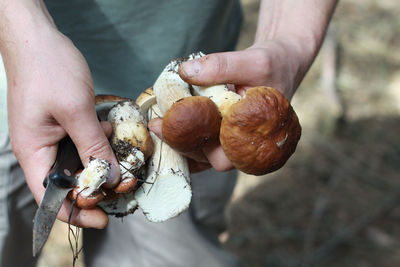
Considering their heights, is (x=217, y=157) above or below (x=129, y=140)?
below

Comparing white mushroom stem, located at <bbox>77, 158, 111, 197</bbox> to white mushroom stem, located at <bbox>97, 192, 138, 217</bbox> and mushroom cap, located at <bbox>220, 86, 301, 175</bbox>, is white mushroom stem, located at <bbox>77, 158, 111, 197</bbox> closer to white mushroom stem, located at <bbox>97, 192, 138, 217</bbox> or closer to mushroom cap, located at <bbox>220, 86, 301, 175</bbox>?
white mushroom stem, located at <bbox>97, 192, 138, 217</bbox>

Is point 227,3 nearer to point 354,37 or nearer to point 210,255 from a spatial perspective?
point 210,255

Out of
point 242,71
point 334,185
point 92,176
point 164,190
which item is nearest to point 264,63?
point 242,71

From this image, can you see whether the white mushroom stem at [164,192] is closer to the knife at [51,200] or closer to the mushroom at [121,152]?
the mushroom at [121,152]

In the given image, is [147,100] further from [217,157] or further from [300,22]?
[300,22]

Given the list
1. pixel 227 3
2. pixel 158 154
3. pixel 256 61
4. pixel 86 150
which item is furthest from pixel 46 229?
pixel 227 3

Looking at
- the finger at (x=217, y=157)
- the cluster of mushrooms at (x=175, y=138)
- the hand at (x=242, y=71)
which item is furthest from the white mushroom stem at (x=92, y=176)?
the finger at (x=217, y=157)
